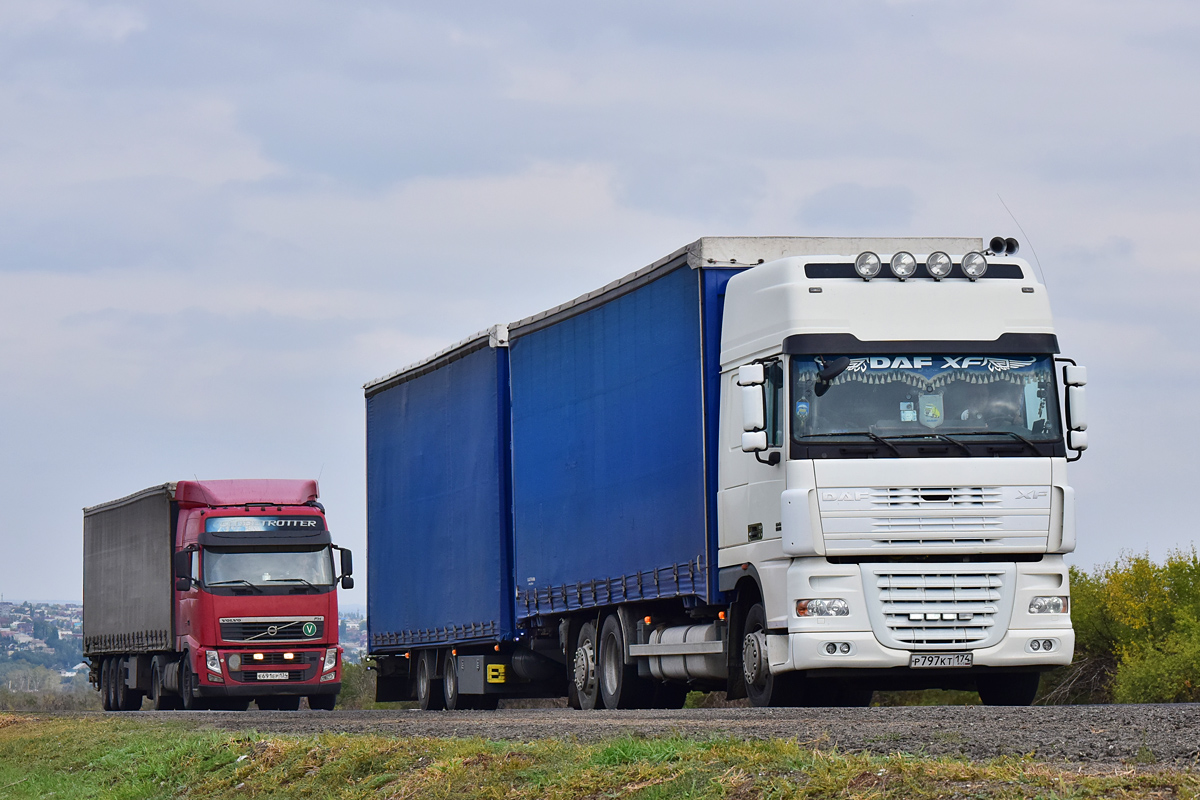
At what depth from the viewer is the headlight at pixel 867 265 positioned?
16.4 meters

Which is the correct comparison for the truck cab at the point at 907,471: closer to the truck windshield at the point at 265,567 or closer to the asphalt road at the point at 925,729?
the asphalt road at the point at 925,729

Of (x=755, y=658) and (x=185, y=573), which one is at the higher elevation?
(x=185, y=573)

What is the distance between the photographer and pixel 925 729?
10734mm

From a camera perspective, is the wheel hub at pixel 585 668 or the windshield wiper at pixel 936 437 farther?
the wheel hub at pixel 585 668

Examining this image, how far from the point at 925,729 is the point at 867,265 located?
653cm

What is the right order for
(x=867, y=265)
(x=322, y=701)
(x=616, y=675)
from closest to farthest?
(x=867, y=265) < (x=616, y=675) < (x=322, y=701)

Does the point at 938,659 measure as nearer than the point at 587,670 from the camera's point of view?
Yes

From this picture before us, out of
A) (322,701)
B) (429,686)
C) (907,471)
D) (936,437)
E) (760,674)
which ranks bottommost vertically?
(322,701)

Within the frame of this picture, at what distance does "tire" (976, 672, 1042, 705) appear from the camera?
56.1 feet

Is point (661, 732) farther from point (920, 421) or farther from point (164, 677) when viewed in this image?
point (164, 677)

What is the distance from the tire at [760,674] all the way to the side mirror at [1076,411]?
10.4 ft

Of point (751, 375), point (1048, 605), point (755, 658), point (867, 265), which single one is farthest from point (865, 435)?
point (755, 658)

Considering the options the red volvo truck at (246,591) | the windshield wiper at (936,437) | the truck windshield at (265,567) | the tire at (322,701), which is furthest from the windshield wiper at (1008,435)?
the tire at (322,701)

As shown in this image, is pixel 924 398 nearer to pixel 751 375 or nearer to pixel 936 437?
pixel 936 437
